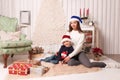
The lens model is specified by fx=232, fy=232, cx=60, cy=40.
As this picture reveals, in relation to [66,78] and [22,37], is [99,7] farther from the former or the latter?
[66,78]

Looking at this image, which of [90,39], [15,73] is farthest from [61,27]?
[15,73]

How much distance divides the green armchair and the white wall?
78 centimetres

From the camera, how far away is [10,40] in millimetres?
4402

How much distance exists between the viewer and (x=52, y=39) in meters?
5.86

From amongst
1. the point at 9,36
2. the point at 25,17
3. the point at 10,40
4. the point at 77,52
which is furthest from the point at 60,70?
the point at 25,17

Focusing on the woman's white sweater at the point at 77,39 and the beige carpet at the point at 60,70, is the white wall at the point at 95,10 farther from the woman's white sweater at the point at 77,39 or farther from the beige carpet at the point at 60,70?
the beige carpet at the point at 60,70

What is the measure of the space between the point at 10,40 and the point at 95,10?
7.79ft

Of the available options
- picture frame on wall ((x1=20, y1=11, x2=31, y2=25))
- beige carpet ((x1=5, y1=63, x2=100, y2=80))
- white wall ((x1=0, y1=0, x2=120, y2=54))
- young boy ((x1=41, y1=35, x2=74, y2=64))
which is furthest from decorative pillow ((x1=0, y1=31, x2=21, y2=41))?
white wall ((x1=0, y1=0, x2=120, y2=54))

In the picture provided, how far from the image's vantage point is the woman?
3912 mm

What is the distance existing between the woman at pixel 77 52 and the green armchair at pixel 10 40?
0.84 metres

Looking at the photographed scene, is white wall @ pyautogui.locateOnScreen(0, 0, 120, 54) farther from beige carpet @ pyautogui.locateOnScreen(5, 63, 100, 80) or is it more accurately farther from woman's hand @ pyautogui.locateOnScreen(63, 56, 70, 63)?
beige carpet @ pyautogui.locateOnScreen(5, 63, 100, 80)

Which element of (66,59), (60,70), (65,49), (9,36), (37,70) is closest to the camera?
(37,70)

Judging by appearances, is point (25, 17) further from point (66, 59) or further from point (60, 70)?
point (60, 70)

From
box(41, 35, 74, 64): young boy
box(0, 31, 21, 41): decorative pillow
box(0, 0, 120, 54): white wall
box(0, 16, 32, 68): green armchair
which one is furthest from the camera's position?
box(0, 0, 120, 54): white wall
